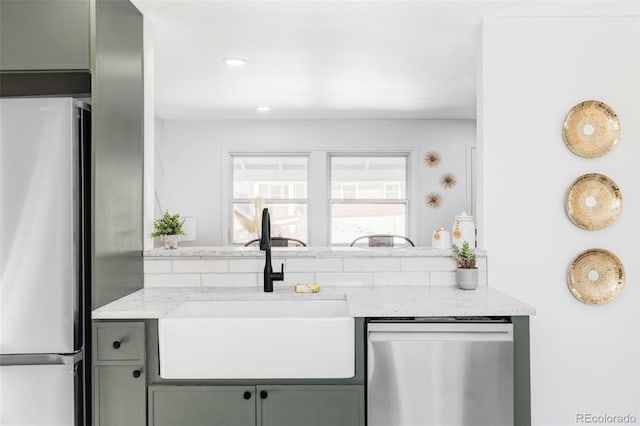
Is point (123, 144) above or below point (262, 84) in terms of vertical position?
below

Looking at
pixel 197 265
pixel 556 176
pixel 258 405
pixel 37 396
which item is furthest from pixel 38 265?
pixel 556 176

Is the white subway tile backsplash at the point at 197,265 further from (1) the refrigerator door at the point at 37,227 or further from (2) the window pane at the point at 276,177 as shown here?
(2) the window pane at the point at 276,177

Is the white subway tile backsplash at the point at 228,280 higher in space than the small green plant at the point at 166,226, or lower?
lower

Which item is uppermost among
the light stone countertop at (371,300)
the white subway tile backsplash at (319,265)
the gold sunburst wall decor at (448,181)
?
the gold sunburst wall decor at (448,181)

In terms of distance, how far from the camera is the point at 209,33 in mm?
2533

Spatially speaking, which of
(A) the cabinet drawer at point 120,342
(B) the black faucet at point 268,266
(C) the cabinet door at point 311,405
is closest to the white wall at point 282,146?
(B) the black faucet at point 268,266

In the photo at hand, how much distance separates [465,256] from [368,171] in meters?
3.27

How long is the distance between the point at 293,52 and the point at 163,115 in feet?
8.55

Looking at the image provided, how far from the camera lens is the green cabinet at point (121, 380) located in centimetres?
166

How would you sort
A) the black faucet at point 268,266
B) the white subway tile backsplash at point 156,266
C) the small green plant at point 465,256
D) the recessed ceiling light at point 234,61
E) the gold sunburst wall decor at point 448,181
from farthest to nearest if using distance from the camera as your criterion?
the gold sunburst wall decor at point 448,181, the recessed ceiling light at point 234,61, the white subway tile backsplash at point 156,266, the small green plant at point 465,256, the black faucet at point 268,266

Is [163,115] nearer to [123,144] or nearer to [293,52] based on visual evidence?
[293,52]

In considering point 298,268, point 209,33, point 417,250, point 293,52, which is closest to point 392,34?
point 293,52

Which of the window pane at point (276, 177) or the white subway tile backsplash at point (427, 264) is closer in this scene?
the white subway tile backsplash at point (427, 264)

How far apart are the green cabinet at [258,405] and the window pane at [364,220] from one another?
3.68 metres
